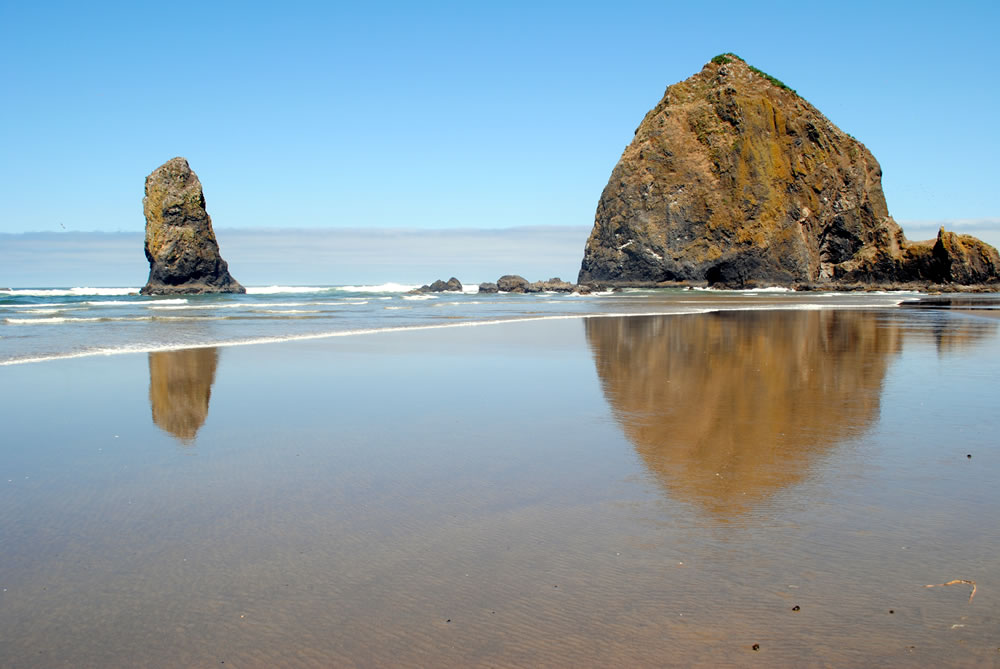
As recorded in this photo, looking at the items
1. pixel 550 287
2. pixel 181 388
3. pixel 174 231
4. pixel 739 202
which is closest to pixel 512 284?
pixel 550 287

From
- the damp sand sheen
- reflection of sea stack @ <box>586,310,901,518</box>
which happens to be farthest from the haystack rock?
the damp sand sheen

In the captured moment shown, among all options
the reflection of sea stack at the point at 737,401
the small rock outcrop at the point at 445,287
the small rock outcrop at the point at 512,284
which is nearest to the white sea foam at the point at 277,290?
the small rock outcrop at the point at 445,287

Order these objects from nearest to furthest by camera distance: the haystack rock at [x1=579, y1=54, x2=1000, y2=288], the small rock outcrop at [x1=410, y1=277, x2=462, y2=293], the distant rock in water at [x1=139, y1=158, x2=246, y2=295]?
the distant rock in water at [x1=139, y1=158, x2=246, y2=295] < the haystack rock at [x1=579, y1=54, x2=1000, y2=288] < the small rock outcrop at [x1=410, y1=277, x2=462, y2=293]

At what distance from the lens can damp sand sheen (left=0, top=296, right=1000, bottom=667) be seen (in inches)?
105

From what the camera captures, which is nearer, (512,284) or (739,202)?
(739,202)

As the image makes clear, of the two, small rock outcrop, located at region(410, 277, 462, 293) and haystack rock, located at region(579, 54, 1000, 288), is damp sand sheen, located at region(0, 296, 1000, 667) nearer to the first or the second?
haystack rock, located at region(579, 54, 1000, 288)

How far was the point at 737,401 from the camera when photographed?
744 cm

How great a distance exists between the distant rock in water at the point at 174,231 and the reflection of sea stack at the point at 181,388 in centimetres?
5395

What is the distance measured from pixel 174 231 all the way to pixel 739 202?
51.0 metres

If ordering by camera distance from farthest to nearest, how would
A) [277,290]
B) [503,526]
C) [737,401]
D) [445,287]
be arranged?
[277,290], [445,287], [737,401], [503,526]

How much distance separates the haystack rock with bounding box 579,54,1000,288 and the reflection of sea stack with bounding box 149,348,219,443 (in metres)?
59.0

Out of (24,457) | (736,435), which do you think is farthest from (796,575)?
(24,457)

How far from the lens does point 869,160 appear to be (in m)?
76.6

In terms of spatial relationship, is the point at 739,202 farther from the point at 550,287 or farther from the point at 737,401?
the point at 737,401
